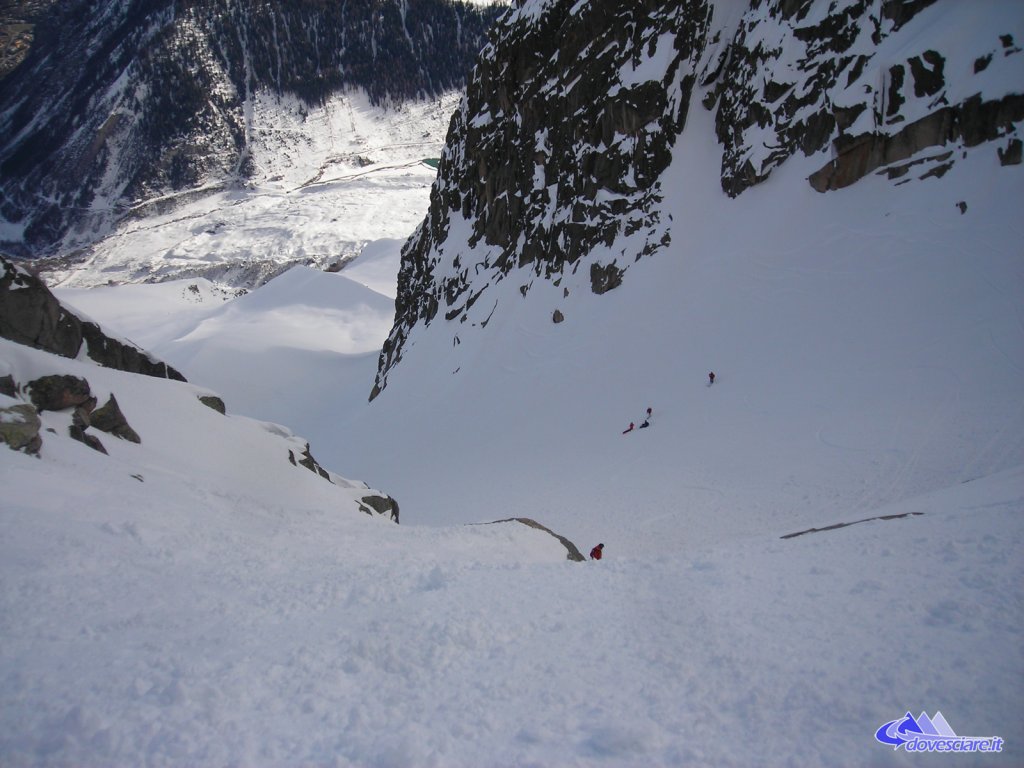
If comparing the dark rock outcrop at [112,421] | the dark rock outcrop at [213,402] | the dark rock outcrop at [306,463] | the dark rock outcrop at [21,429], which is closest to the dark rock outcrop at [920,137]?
the dark rock outcrop at [306,463]

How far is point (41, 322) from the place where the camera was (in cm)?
1232

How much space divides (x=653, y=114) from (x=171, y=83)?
10523 cm

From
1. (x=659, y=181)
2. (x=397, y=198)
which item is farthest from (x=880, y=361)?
(x=397, y=198)

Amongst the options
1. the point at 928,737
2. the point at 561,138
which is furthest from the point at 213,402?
the point at 561,138

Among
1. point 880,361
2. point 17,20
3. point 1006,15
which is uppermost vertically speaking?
point 17,20

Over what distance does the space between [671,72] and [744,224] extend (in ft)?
29.3

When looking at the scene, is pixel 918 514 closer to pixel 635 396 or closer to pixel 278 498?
pixel 278 498

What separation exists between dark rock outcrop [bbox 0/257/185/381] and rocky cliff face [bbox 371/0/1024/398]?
19.1m

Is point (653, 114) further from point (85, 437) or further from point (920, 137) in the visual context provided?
point (85, 437)

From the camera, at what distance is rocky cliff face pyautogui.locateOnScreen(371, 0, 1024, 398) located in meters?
18.8

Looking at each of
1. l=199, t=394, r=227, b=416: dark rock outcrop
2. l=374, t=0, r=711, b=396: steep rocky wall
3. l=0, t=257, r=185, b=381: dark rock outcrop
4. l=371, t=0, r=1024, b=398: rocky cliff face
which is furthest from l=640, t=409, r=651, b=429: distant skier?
l=0, t=257, r=185, b=381: dark rock outcrop

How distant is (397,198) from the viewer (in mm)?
88438

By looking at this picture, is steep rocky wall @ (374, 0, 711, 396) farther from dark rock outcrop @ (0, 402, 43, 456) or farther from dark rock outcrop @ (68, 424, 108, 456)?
dark rock outcrop @ (0, 402, 43, 456)

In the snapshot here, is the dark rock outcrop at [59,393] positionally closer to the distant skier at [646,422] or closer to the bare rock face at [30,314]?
the bare rock face at [30,314]
